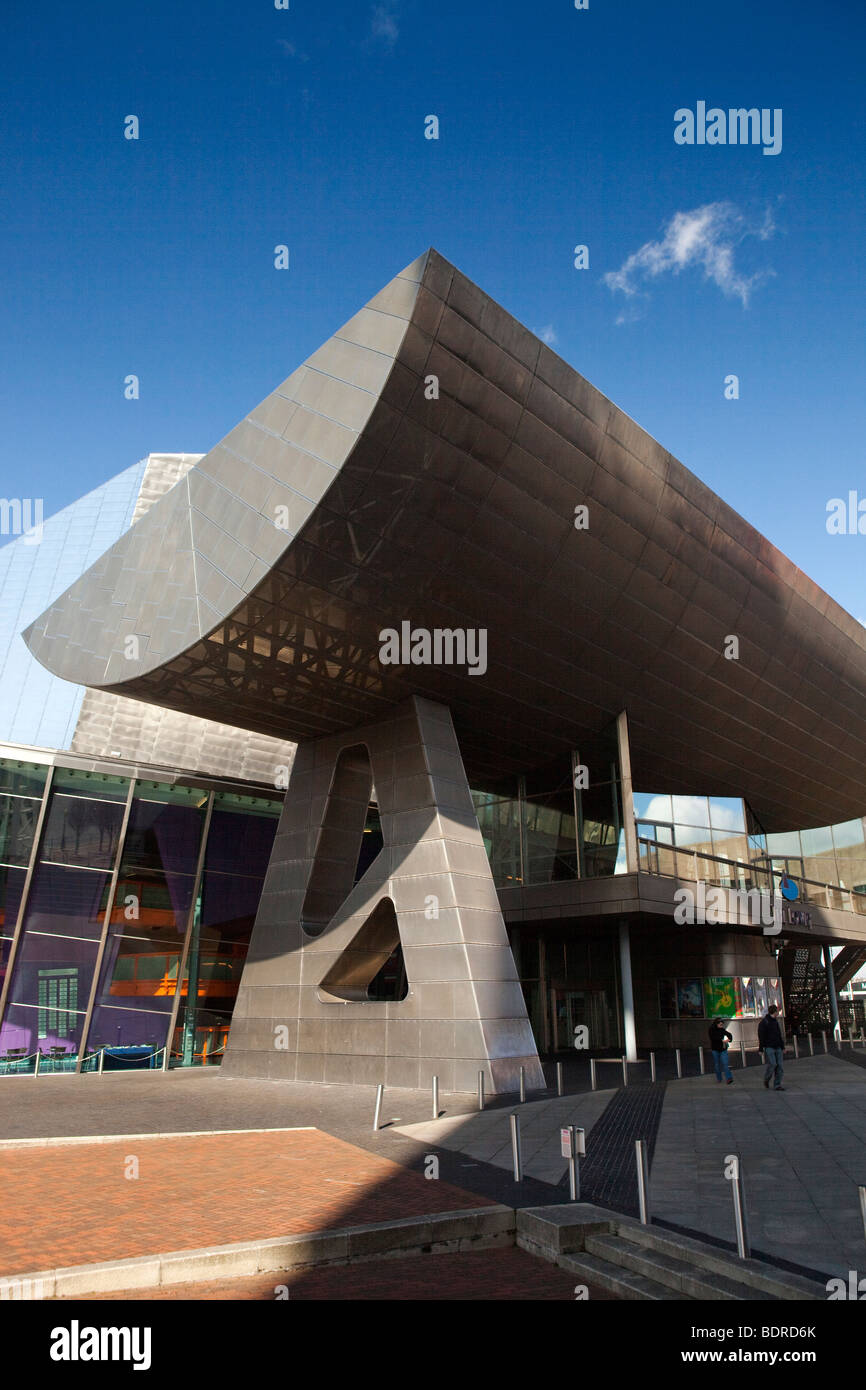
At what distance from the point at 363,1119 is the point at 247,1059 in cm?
989

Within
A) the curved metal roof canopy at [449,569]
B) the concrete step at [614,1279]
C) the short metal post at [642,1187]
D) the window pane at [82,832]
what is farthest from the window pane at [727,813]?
the concrete step at [614,1279]

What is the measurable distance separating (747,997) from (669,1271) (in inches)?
1173

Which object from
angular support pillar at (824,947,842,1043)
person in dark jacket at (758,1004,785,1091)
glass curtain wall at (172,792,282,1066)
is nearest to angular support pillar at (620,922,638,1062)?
person in dark jacket at (758,1004,785,1091)

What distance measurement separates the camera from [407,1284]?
22.9ft

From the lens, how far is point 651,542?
2091cm

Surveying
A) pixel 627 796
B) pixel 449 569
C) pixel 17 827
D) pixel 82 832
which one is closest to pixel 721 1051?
pixel 627 796

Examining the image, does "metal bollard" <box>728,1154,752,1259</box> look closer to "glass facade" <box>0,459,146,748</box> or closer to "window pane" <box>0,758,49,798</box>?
"window pane" <box>0,758,49,798</box>

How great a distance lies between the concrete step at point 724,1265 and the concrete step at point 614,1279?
30 cm

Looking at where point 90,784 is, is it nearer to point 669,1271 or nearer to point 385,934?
point 385,934

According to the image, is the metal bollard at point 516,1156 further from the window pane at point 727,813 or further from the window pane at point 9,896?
the window pane at point 727,813

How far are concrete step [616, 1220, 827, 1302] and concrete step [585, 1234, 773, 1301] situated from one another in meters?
0.02

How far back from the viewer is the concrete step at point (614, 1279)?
21.2ft

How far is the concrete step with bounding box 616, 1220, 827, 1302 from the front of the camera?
19.9 ft
